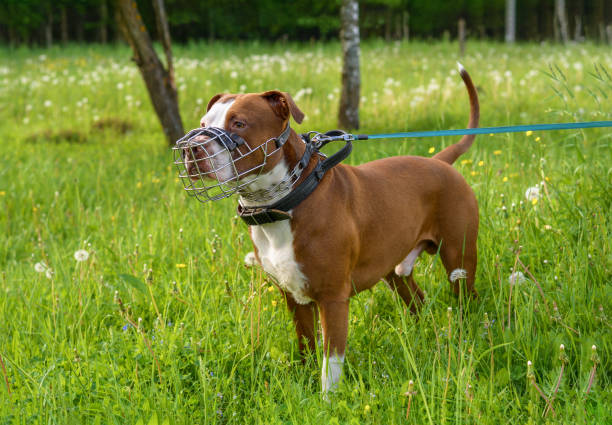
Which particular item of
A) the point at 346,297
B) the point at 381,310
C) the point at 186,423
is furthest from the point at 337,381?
the point at 381,310

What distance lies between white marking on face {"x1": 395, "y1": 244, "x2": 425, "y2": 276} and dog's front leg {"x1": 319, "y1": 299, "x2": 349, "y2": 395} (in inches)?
33.6

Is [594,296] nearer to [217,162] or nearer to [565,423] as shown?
[565,423]

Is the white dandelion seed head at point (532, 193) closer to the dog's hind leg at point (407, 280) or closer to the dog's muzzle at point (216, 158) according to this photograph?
the dog's hind leg at point (407, 280)

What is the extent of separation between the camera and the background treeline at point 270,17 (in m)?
28.8

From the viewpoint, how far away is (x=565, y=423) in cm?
211

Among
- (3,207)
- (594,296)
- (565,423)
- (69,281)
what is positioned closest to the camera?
(565,423)

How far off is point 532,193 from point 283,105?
2.40 metres

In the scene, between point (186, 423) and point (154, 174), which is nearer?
point (186, 423)

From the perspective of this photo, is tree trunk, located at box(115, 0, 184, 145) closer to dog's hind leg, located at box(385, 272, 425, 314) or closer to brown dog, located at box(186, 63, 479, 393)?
dog's hind leg, located at box(385, 272, 425, 314)

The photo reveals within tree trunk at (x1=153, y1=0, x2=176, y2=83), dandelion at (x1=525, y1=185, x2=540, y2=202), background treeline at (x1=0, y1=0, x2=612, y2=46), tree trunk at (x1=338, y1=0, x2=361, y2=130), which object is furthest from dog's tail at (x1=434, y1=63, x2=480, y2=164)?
background treeline at (x1=0, y1=0, x2=612, y2=46)

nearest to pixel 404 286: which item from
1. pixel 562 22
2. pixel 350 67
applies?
pixel 350 67

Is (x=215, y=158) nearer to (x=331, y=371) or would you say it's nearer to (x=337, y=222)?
(x=337, y=222)

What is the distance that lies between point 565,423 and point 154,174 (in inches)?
204

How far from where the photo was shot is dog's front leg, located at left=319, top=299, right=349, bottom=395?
250 cm
